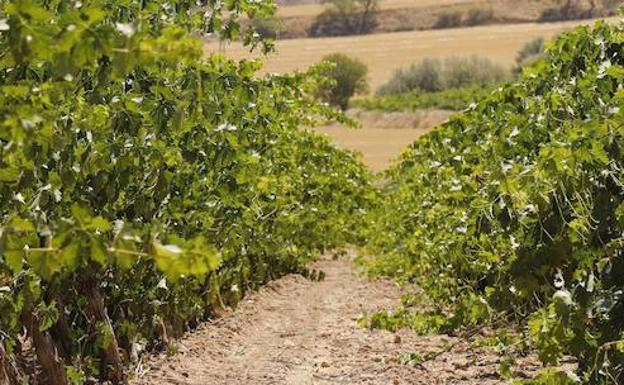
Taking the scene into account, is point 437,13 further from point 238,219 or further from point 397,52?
point 238,219

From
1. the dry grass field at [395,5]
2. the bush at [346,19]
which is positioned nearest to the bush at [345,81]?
the dry grass field at [395,5]

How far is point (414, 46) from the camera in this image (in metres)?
80.6

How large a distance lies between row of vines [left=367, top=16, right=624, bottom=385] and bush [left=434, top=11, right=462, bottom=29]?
297 ft

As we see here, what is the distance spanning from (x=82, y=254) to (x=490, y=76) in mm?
64462

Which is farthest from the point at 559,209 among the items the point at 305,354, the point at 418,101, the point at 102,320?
the point at 418,101

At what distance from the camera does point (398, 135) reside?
50625 mm

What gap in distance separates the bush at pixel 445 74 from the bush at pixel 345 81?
267 centimetres

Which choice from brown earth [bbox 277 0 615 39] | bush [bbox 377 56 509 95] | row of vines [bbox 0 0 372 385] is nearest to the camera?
row of vines [bbox 0 0 372 385]

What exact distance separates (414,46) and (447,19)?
58.6 ft

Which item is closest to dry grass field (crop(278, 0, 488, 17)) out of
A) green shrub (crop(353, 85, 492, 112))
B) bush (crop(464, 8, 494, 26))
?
bush (crop(464, 8, 494, 26))

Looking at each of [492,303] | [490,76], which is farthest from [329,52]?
[492,303]

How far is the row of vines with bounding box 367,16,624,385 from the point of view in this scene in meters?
3.50

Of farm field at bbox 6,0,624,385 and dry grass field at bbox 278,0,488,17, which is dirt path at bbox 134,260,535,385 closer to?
farm field at bbox 6,0,624,385

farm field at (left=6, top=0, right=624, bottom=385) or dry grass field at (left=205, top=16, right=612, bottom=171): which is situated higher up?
farm field at (left=6, top=0, right=624, bottom=385)
